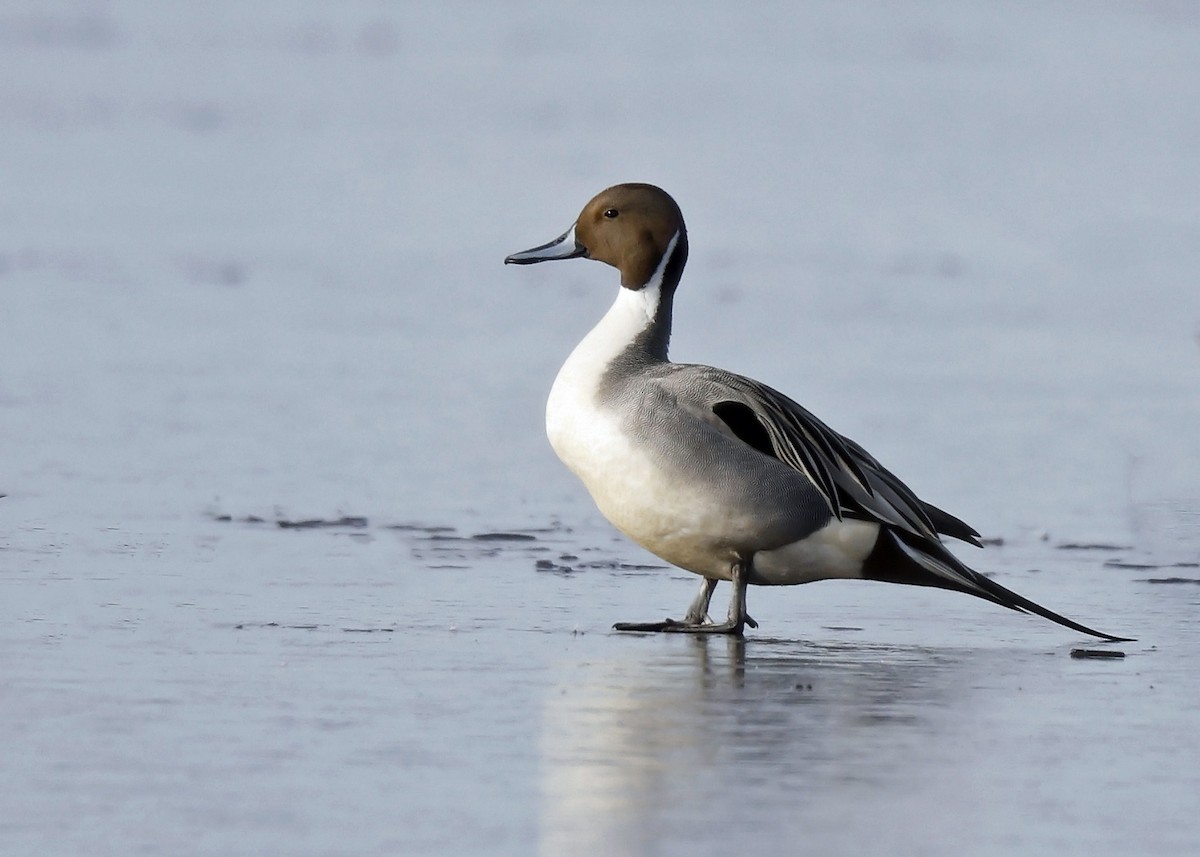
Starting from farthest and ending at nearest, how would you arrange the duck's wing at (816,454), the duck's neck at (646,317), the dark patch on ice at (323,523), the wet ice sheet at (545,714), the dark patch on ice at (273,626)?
the dark patch on ice at (323,523) < the duck's neck at (646,317) < the duck's wing at (816,454) < the dark patch on ice at (273,626) < the wet ice sheet at (545,714)

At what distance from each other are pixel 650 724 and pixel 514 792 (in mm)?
623

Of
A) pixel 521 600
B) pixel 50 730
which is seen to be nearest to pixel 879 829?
pixel 50 730

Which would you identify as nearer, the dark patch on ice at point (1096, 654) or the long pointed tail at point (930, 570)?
the dark patch on ice at point (1096, 654)

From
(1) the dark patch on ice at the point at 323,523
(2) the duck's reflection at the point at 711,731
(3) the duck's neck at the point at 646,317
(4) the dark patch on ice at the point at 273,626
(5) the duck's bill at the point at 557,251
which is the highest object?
(5) the duck's bill at the point at 557,251

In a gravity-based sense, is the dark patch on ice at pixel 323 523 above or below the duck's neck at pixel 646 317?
below

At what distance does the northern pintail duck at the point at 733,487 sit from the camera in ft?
19.0

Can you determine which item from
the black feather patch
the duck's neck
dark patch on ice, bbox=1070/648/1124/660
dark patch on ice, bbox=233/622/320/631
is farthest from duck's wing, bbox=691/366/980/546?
dark patch on ice, bbox=233/622/320/631

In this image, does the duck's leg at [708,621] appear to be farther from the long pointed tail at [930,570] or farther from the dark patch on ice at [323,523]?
the dark patch on ice at [323,523]

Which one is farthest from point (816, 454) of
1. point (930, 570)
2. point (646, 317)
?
point (646, 317)

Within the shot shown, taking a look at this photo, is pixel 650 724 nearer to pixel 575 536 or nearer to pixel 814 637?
pixel 814 637

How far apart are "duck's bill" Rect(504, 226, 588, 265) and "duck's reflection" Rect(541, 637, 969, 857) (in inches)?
59.9

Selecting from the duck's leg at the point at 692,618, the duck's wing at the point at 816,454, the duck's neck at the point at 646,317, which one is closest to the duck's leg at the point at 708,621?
the duck's leg at the point at 692,618

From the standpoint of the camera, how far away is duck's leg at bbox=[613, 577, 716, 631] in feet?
18.8

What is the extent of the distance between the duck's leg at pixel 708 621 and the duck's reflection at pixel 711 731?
0.17 meters
